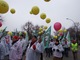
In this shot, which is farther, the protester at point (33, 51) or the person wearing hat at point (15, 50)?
the person wearing hat at point (15, 50)

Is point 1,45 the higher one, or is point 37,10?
point 37,10

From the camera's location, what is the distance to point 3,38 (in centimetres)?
1117

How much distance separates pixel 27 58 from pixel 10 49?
0.85 metres

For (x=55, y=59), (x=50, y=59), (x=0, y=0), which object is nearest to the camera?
(x=0, y=0)

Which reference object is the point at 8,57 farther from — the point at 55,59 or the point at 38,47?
the point at 55,59

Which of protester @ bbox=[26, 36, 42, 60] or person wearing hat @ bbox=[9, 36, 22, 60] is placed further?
person wearing hat @ bbox=[9, 36, 22, 60]

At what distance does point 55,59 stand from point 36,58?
10.8 feet

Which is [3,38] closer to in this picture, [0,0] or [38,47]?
[38,47]

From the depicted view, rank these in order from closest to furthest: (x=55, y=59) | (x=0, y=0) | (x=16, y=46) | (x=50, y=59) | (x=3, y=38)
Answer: (x=0, y=0), (x=16, y=46), (x=3, y=38), (x=55, y=59), (x=50, y=59)

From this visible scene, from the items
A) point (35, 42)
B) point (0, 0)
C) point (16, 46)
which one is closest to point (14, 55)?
point (16, 46)

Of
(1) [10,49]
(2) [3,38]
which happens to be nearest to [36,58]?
(1) [10,49]

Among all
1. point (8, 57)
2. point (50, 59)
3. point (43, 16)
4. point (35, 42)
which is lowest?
point (50, 59)

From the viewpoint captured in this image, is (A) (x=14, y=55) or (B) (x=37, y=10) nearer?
(A) (x=14, y=55)

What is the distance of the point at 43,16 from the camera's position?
1415cm
